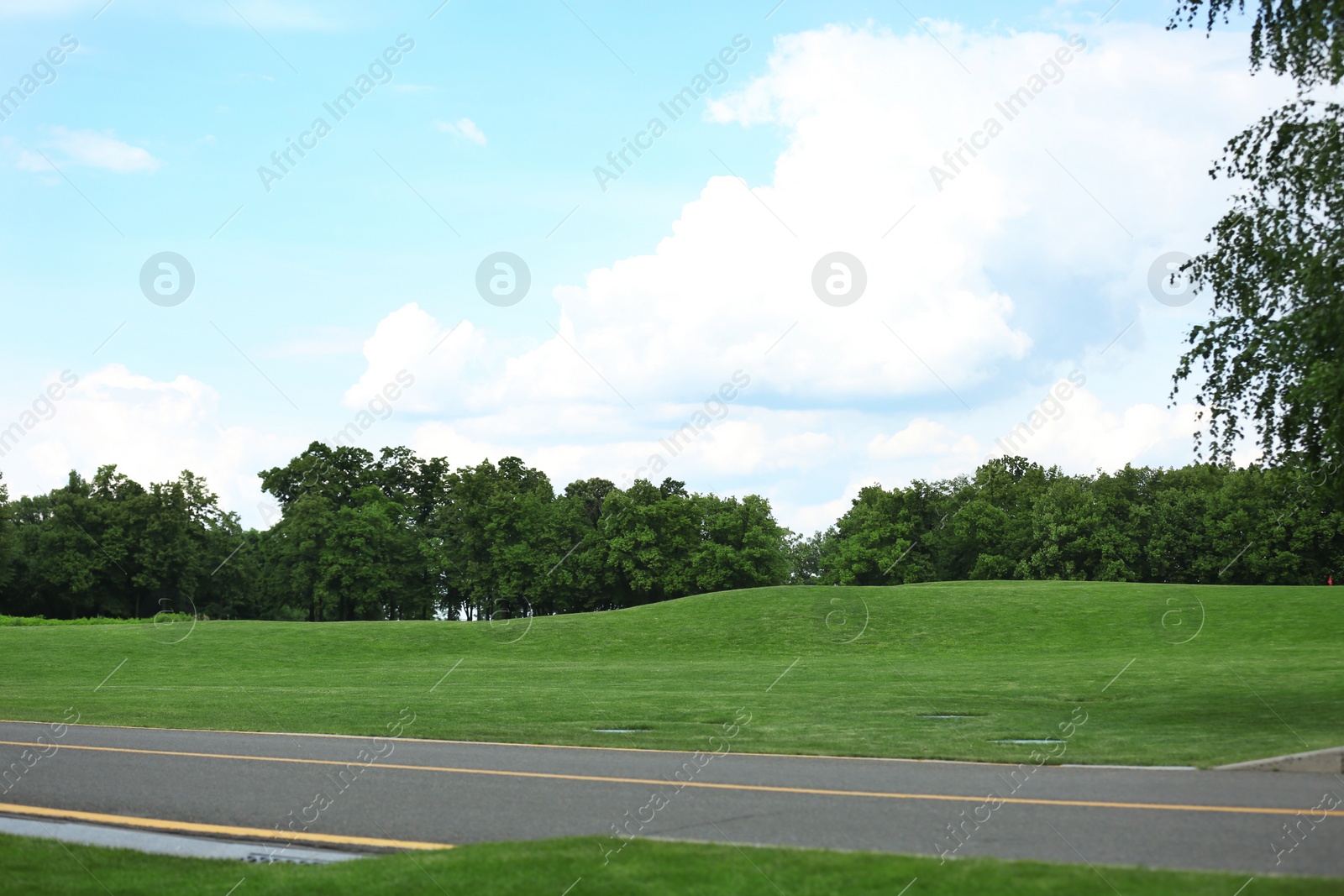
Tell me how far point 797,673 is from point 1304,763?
683 inches

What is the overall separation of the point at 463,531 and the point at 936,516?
40.2m

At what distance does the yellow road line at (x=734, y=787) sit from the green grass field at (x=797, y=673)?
2.65 metres

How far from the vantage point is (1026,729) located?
1507 centimetres

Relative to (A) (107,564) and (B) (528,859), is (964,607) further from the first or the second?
(A) (107,564)

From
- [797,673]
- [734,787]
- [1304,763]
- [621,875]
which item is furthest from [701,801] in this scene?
[797,673]

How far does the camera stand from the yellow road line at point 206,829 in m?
7.97

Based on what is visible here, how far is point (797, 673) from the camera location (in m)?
27.3

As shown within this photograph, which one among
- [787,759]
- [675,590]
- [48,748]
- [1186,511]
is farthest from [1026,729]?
[1186,511]

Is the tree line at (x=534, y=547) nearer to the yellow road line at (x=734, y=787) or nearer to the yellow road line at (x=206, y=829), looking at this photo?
the yellow road line at (x=734, y=787)

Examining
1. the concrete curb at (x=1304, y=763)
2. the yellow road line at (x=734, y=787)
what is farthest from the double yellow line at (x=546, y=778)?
the concrete curb at (x=1304, y=763)

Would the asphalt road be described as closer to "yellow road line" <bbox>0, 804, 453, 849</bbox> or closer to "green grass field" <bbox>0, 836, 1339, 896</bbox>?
"yellow road line" <bbox>0, 804, 453, 849</bbox>

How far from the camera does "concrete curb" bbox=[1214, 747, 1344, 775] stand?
10219 mm

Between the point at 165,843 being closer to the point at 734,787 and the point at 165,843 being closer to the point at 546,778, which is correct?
the point at 546,778

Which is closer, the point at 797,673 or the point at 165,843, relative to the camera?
the point at 165,843
